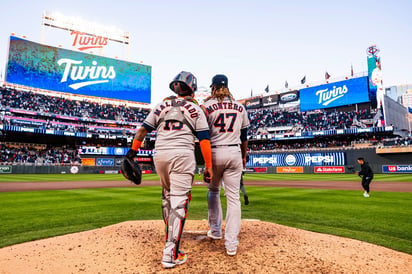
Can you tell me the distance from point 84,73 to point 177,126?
47539mm

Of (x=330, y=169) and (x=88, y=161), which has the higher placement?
(x=88, y=161)

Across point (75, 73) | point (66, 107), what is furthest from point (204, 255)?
point (66, 107)

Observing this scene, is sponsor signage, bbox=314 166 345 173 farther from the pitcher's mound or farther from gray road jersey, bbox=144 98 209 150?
gray road jersey, bbox=144 98 209 150

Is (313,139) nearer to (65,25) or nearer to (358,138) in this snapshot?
(358,138)

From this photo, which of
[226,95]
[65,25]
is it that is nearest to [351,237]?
[226,95]

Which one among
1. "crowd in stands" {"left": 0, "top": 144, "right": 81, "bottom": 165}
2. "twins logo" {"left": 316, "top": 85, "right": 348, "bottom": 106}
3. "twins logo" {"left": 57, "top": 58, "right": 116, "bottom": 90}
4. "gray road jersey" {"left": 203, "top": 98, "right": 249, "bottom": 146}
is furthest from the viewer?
"twins logo" {"left": 57, "top": 58, "right": 116, "bottom": 90}

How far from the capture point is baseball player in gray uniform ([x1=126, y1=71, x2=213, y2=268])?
278cm

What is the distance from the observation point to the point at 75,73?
4362 cm

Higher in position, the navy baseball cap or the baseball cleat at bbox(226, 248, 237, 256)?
the navy baseball cap

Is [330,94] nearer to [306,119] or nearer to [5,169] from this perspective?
[306,119]

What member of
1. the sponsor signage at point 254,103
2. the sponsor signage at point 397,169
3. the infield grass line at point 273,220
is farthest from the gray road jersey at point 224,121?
the sponsor signage at point 254,103

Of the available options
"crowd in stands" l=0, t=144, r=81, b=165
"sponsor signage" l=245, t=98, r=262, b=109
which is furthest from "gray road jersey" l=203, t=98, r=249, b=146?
"sponsor signage" l=245, t=98, r=262, b=109

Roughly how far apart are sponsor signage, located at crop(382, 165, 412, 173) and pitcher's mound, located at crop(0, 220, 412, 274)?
33217 millimetres

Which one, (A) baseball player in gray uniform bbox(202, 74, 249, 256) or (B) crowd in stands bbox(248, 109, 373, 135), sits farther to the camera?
(B) crowd in stands bbox(248, 109, 373, 135)
